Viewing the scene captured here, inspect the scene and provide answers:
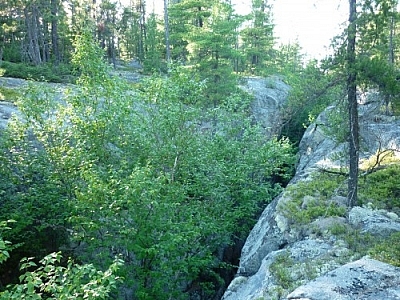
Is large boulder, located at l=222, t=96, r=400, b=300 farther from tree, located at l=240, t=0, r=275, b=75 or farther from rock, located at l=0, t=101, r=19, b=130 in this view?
tree, located at l=240, t=0, r=275, b=75

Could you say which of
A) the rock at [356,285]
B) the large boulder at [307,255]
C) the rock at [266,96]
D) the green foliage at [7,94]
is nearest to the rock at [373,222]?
the large boulder at [307,255]

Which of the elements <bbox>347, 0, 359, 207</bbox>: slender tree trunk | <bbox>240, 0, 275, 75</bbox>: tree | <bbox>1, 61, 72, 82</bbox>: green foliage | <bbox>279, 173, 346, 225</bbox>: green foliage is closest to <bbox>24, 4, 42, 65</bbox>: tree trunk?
<bbox>1, 61, 72, 82</bbox>: green foliage

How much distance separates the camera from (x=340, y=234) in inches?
255

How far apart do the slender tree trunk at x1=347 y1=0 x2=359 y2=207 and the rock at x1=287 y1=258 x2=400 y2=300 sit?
3440 millimetres

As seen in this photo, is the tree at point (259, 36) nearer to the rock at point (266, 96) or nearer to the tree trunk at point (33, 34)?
the rock at point (266, 96)

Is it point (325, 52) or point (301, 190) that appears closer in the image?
point (325, 52)

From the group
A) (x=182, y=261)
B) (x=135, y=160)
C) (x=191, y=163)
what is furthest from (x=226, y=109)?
(x=182, y=261)

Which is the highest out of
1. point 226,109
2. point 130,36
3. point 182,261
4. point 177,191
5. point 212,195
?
point 130,36

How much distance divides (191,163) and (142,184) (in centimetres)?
335

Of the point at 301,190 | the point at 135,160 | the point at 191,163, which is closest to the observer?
the point at 301,190

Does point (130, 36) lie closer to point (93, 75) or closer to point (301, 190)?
point (93, 75)

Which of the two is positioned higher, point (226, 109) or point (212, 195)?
point (226, 109)

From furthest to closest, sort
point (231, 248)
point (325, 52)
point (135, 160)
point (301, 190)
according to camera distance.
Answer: point (231, 248)
point (135, 160)
point (301, 190)
point (325, 52)

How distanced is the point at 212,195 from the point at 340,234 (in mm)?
4040
